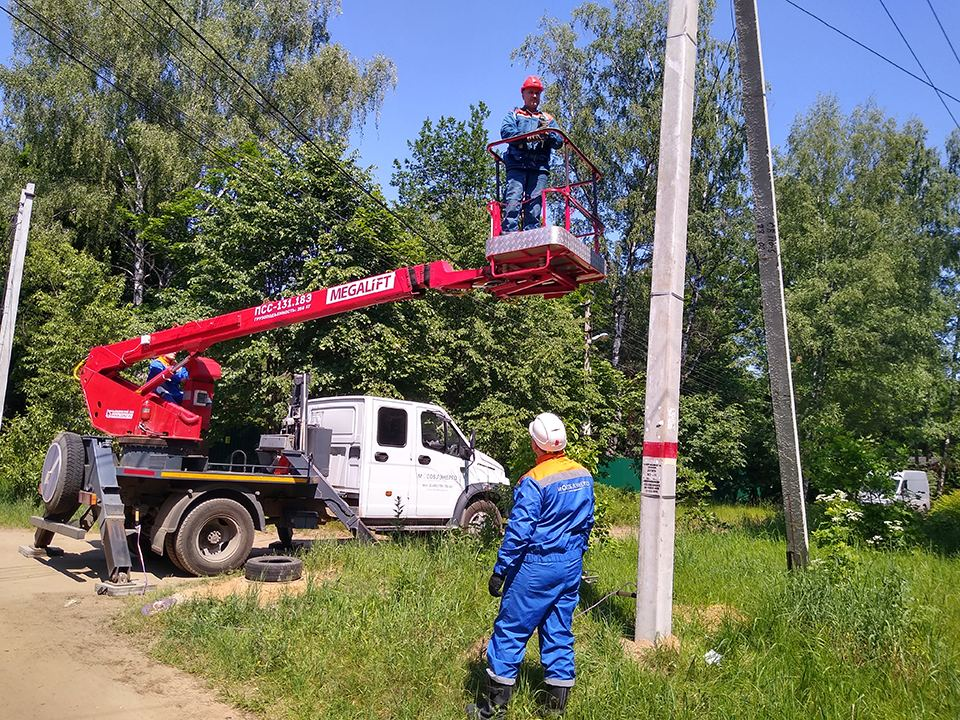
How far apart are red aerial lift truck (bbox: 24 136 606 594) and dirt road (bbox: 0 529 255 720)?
0.62 m

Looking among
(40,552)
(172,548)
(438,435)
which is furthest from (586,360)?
(40,552)

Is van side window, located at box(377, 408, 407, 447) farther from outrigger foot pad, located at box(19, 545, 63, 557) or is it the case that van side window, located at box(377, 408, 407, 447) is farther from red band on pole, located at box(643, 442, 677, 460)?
red band on pole, located at box(643, 442, 677, 460)

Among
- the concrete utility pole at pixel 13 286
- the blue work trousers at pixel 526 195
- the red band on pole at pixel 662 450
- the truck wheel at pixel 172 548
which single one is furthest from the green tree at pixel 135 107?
the red band on pole at pixel 662 450

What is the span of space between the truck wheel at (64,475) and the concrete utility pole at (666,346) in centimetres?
682

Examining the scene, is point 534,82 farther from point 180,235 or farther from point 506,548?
point 180,235

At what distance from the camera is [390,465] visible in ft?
37.2

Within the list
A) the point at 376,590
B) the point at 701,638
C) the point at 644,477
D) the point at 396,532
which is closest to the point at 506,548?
the point at 644,477

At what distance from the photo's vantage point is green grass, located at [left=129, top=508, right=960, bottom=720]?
4629mm

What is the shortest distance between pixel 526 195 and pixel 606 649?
435 centimetres

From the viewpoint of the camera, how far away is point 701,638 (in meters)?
5.86

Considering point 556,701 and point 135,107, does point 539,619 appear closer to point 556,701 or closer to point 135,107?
point 556,701

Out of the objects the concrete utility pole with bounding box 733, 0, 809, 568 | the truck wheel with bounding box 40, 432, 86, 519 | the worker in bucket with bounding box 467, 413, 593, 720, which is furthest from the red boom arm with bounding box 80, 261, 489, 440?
the worker in bucket with bounding box 467, 413, 593, 720

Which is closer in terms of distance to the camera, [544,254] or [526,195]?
[544,254]

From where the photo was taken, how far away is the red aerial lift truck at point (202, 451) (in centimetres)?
770
